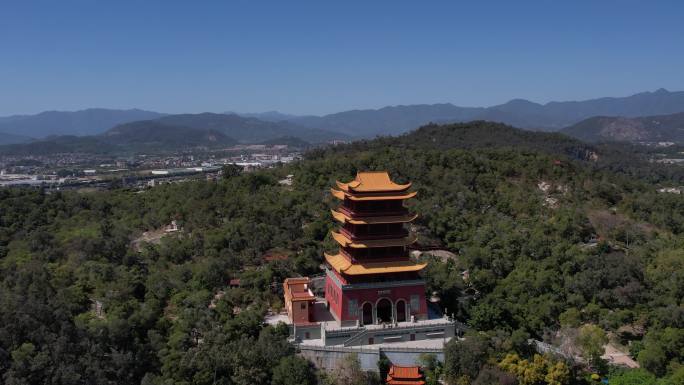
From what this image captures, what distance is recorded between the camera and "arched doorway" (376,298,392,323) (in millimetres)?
28219

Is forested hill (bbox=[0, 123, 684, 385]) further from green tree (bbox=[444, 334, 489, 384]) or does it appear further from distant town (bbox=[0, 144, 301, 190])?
distant town (bbox=[0, 144, 301, 190])

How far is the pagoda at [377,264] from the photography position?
1092 inches

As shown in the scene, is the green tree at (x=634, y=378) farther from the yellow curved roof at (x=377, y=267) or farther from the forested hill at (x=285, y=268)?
the yellow curved roof at (x=377, y=267)

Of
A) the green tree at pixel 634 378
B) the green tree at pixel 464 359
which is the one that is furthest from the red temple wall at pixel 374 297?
the green tree at pixel 634 378

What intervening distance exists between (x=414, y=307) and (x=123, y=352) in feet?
45.3

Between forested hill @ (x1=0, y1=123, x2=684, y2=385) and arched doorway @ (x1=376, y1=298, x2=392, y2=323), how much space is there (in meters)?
4.22

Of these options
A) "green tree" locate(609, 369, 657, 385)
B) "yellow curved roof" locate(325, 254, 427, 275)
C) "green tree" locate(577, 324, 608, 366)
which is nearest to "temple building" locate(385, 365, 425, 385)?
"yellow curved roof" locate(325, 254, 427, 275)

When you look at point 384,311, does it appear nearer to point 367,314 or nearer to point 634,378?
point 367,314

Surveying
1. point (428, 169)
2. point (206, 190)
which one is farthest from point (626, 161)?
point (206, 190)

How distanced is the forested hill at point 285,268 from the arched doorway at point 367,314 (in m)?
3.68

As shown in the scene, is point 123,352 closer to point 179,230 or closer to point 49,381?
point 49,381

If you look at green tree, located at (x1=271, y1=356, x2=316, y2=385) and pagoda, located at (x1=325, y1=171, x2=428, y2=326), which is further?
pagoda, located at (x1=325, y1=171, x2=428, y2=326)

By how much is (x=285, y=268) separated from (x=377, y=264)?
841cm

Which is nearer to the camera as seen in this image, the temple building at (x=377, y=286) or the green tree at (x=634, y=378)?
the green tree at (x=634, y=378)
